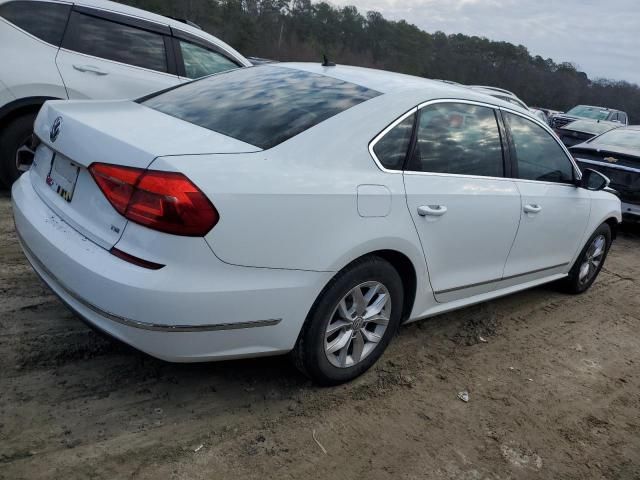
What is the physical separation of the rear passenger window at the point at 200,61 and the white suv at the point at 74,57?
0.01 meters

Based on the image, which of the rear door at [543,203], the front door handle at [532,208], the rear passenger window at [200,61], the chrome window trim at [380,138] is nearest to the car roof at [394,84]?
the chrome window trim at [380,138]

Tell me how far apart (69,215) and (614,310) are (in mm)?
4476

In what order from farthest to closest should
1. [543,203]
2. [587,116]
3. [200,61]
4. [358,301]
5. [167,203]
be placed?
[587,116] → [200,61] → [543,203] → [358,301] → [167,203]

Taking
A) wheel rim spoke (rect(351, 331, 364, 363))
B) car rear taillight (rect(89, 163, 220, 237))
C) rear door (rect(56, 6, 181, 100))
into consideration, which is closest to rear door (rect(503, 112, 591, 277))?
wheel rim spoke (rect(351, 331, 364, 363))

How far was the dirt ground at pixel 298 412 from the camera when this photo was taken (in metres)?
2.37

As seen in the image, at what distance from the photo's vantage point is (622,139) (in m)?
8.56

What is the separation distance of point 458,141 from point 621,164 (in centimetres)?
541

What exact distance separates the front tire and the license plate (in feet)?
4.05

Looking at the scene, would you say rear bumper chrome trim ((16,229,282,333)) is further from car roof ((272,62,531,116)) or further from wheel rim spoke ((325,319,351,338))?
car roof ((272,62,531,116))

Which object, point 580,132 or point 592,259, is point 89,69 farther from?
point 580,132

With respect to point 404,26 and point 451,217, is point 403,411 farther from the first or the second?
point 404,26

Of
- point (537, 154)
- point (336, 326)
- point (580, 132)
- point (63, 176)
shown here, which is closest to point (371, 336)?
point (336, 326)

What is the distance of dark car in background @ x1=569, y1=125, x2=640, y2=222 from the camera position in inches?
297

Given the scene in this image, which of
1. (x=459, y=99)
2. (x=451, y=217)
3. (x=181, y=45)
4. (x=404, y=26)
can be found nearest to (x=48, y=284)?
(x=451, y=217)
